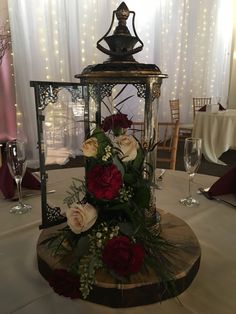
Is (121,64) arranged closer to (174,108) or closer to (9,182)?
(9,182)

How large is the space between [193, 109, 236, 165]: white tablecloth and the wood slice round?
3.08 meters

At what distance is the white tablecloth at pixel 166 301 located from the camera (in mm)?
542

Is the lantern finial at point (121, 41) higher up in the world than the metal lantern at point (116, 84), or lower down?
higher up

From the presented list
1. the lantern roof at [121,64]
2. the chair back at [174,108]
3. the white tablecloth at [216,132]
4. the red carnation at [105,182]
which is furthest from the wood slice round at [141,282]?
the chair back at [174,108]

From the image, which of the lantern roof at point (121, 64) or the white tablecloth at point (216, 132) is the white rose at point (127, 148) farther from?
the white tablecloth at point (216, 132)

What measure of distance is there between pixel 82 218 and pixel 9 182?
0.54 meters

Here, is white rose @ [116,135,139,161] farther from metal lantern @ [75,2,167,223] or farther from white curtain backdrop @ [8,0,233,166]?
white curtain backdrop @ [8,0,233,166]

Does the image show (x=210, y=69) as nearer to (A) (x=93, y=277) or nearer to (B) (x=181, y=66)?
(B) (x=181, y=66)

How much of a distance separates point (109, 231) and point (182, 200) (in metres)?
0.49

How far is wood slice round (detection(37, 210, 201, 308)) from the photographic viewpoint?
0.55 meters

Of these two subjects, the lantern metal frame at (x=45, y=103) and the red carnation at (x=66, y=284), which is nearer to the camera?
the red carnation at (x=66, y=284)

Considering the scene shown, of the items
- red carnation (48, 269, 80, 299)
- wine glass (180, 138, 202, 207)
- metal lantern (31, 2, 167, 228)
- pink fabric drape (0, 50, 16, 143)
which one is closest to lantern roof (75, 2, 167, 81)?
metal lantern (31, 2, 167, 228)

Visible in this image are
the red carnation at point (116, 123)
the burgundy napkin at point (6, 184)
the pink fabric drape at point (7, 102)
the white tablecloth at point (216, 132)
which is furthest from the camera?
the white tablecloth at point (216, 132)

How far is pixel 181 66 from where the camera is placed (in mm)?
4895
